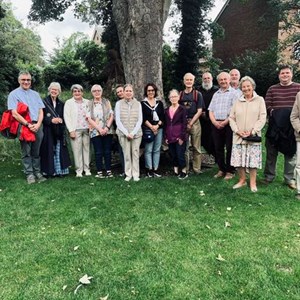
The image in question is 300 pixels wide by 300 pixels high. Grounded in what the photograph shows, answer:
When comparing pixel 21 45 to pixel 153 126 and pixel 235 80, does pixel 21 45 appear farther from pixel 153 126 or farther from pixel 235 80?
pixel 235 80

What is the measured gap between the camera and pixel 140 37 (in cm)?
744

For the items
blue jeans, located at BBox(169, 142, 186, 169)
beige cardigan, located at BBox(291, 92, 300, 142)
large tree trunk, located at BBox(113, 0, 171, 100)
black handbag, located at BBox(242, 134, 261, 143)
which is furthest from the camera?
large tree trunk, located at BBox(113, 0, 171, 100)

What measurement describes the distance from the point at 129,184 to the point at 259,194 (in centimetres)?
226

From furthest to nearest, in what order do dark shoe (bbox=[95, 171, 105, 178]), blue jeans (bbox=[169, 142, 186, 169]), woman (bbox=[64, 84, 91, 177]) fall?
dark shoe (bbox=[95, 171, 105, 178]) < woman (bbox=[64, 84, 91, 177]) < blue jeans (bbox=[169, 142, 186, 169])

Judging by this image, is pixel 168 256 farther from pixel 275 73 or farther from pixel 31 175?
pixel 275 73

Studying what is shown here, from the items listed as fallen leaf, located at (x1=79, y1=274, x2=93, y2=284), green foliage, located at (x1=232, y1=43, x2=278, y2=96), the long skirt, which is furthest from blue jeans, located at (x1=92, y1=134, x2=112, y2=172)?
green foliage, located at (x1=232, y1=43, x2=278, y2=96)

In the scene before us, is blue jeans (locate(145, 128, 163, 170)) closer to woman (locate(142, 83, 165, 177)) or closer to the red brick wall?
woman (locate(142, 83, 165, 177))

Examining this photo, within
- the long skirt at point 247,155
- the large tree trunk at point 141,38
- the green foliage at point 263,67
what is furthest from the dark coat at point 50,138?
the green foliage at point 263,67

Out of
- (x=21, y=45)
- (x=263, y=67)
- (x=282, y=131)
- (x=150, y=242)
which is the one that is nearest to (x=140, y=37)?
(x=282, y=131)

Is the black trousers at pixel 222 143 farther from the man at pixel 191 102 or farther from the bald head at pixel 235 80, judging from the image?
the bald head at pixel 235 80

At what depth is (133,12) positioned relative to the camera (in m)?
7.34

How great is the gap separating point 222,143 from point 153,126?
136 centimetres

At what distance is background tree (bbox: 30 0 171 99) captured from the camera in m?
7.36

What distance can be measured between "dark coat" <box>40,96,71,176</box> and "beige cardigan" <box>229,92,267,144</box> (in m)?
3.27
